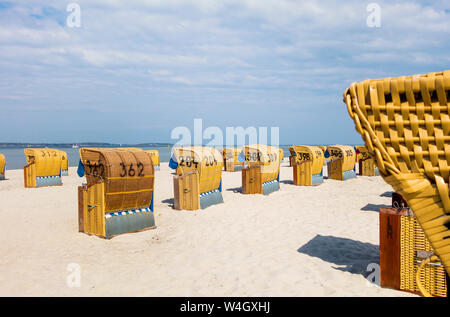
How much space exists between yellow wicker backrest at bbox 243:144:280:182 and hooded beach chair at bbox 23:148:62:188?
35.8 feet

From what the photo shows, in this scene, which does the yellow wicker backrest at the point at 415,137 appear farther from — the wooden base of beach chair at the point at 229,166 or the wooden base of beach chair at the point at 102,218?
the wooden base of beach chair at the point at 229,166

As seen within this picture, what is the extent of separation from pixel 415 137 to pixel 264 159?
12.9 metres

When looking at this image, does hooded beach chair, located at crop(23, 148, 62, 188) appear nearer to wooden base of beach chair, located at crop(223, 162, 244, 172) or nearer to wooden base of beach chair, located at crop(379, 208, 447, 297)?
wooden base of beach chair, located at crop(223, 162, 244, 172)

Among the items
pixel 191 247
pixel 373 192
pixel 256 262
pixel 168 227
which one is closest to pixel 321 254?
pixel 256 262

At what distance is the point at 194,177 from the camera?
39.3 ft

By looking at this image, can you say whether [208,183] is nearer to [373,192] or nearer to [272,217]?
[272,217]

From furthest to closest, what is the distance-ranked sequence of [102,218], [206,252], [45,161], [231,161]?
1. [231,161]
2. [45,161]
3. [102,218]
4. [206,252]

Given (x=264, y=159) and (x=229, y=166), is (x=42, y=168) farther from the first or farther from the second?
(x=229, y=166)

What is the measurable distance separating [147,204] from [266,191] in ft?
23.7

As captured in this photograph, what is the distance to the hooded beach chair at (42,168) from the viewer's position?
18.5 m

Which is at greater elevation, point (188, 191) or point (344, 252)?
point (188, 191)

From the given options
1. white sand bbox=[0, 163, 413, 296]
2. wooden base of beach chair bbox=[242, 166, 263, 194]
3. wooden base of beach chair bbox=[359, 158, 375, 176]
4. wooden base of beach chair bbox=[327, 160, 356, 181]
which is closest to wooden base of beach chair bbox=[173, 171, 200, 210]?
white sand bbox=[0, 163, 413, 296]

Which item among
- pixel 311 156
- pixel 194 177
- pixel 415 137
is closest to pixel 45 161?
pixel 194 177

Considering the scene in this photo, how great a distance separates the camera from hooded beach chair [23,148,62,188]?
60.6ft
